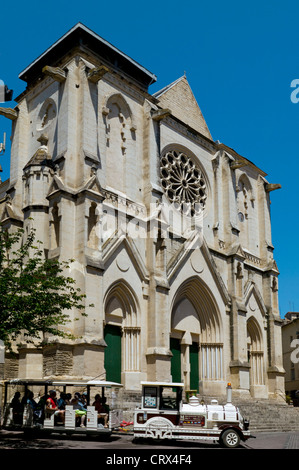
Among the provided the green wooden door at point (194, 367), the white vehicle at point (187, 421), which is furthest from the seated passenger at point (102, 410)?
the green wooden door at point (194, 367)

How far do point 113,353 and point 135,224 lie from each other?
568cm

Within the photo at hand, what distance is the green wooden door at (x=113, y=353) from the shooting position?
23.3 m

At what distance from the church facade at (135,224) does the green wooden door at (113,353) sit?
5 cm

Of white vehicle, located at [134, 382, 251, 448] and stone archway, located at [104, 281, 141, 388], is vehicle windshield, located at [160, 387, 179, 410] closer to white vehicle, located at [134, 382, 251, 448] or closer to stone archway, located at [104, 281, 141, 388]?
white vehicle, located at [134, 382, 251, 448]

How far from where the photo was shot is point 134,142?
2680cm

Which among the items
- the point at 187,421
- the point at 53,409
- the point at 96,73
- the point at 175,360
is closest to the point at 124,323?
the point at 175,360

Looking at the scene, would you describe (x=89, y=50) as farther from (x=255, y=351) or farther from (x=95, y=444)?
(x=255, y=351)

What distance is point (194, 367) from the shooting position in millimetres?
28125

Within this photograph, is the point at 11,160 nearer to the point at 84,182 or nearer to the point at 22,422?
the point at 84,182
